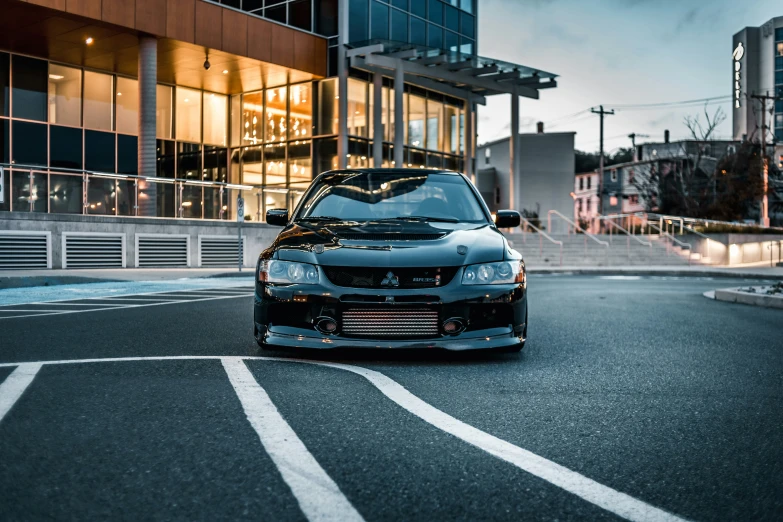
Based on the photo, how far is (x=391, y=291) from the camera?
234 inches

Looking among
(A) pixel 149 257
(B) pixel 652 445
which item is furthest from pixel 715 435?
(A) pixel 149 257

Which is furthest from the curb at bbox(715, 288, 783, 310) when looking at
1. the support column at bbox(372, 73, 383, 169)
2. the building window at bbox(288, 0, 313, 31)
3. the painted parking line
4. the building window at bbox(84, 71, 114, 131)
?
the building window at bbox(84, 71, 114, 131)

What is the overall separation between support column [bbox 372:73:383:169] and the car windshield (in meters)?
23.4

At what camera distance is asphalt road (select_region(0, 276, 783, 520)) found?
9.79 ft

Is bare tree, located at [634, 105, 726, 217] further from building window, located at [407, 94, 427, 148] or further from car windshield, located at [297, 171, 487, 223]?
car windshield, located at [297, 171, 487, 223]

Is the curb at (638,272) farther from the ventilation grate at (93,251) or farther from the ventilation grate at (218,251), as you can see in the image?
the ventilation grate at (93,251)

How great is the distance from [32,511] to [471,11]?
37977 millimetres

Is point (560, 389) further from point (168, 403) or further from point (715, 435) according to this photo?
point (168, 403)

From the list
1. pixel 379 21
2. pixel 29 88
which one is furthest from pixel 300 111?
pixel 29 88

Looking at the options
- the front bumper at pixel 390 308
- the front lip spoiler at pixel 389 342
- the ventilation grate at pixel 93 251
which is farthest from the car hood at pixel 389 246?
the ventilation grate at pixel 93 251

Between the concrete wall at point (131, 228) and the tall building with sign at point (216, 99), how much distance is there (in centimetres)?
5

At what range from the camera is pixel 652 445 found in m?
3.89

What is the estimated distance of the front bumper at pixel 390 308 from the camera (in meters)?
5.96

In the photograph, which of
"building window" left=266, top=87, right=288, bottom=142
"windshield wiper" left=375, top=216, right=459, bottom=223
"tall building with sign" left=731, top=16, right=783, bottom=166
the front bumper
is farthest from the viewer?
"tall building with sign" left=731, top=16, right=783, bottom=166
